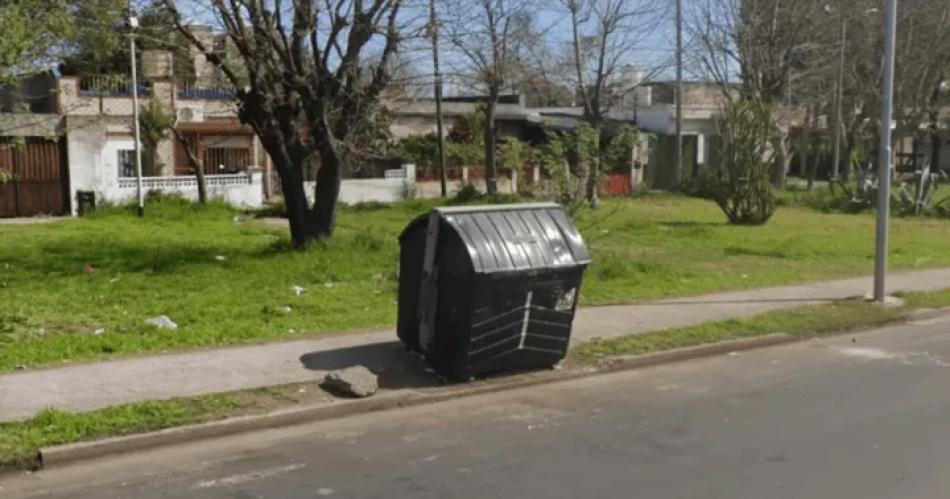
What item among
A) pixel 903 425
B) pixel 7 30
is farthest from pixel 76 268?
pixel 903 425

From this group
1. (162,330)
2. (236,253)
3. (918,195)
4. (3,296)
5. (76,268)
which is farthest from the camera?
(918,195)

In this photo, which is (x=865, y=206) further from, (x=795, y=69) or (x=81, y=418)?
(x=81, y=418)

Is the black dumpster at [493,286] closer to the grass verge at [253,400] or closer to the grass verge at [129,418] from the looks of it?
the grass verge at [253,400]

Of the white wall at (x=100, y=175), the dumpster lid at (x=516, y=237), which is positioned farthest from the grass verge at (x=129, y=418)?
the white wall at (x=100, y=175)

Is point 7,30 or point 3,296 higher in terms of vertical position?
point 7,30

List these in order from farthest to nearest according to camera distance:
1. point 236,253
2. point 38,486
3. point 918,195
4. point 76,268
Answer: point 918,195
point 236,253
point 76,268
point 38,486

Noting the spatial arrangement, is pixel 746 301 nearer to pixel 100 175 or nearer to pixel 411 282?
pixel 411 282

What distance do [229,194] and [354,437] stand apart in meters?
22.5

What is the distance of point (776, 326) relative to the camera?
1105cm

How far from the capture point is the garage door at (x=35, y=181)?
24.1 metres

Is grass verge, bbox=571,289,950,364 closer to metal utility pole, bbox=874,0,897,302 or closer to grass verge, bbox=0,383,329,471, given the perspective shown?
metal utility pole, bbox=874,0,897,302

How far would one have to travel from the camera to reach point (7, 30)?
10031 millimetres

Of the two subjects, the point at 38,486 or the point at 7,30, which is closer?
the point at 38,486

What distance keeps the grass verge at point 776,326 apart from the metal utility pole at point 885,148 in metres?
0.46
